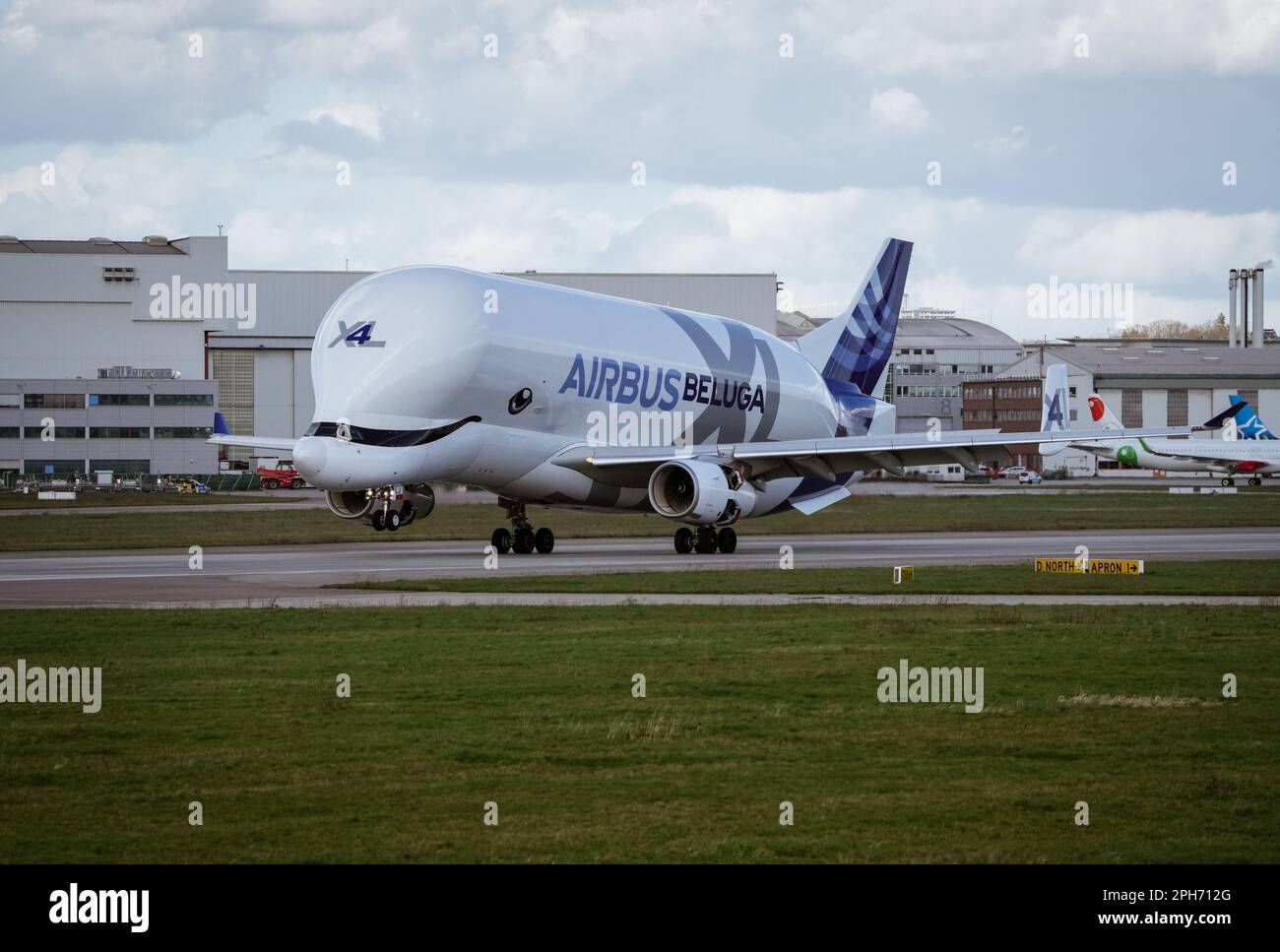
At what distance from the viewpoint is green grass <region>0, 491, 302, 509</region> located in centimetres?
6919

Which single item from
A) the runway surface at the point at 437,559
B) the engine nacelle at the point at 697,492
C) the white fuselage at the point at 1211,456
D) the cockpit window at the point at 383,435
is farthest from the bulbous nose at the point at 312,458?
the white fuselage at the point at 1211,456

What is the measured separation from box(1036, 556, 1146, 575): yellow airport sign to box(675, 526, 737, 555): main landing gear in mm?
8622

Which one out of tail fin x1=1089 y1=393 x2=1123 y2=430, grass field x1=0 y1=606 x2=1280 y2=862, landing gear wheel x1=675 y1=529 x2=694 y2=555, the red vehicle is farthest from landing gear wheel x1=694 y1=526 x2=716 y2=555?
tail fin x1=1089 y1=393 x2=1123 y2=430

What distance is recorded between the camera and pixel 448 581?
28766 millimetres

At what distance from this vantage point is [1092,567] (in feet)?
102

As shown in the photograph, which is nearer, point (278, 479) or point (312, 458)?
point (312, 458)

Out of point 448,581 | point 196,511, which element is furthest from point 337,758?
point 196,511

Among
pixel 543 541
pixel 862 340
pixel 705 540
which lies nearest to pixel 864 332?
pixel 862 340

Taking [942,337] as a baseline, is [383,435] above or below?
below

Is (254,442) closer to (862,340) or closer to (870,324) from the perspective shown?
(862,340)

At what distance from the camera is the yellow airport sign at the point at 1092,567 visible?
1209 inches

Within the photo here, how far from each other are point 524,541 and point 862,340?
14.5m
